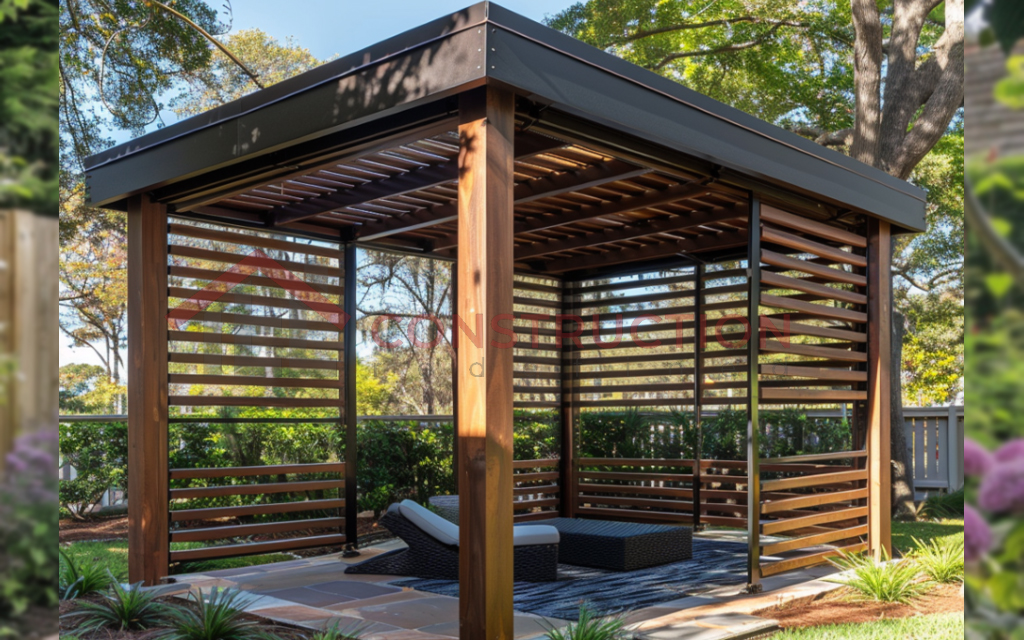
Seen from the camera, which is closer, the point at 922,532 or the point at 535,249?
the point at 535,249

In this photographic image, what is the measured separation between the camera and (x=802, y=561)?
20.7 ft

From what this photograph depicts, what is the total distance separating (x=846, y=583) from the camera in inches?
232

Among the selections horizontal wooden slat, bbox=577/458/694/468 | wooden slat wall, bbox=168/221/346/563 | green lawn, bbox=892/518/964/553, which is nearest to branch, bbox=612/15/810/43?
horizontal wooden slat, bbox=577/458/694/468

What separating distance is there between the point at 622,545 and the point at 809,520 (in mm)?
1515

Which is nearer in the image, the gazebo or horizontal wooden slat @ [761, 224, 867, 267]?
the gazebo

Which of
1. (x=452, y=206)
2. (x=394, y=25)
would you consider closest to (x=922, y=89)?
(x=452, y=206)

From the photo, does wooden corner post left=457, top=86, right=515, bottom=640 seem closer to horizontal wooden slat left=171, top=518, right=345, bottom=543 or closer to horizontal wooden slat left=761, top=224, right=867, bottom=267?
horizontal wooden slat left=761, top=224, right=867, bottom=267

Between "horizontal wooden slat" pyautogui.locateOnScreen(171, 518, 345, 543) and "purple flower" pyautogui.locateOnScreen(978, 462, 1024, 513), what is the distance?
6593mm

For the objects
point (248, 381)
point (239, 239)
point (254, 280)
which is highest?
point (239, 239)

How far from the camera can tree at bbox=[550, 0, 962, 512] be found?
10.7 m

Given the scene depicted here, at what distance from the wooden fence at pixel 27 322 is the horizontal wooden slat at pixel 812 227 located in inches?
225

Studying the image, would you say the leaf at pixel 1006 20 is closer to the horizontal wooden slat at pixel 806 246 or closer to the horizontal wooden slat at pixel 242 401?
the horizontal wooden slat at pixel 806 246

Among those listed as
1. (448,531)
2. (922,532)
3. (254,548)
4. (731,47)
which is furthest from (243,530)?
(731,47)

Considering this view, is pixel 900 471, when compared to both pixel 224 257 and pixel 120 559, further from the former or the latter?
pixel 120 559
